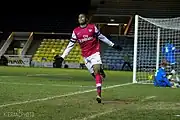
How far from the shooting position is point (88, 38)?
973 centimetres

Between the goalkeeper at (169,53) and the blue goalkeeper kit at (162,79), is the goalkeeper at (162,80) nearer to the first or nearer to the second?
the blue goalkeeper kit at (162,79)

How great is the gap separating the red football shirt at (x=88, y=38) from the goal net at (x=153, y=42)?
1016 centimetres

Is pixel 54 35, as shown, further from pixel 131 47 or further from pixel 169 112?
pixel 169 112

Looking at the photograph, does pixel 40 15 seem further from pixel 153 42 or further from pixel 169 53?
pixel 169 53

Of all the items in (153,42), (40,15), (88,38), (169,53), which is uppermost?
(40,15)

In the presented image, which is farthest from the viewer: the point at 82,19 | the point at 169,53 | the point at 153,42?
the point at 153,42

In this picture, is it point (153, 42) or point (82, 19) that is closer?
point (82, 19)

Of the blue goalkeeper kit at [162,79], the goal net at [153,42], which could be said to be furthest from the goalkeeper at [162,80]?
the goal net at [153,42]

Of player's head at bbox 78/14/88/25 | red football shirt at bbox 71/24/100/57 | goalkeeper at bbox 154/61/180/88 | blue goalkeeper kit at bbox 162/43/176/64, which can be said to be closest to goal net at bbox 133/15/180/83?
blue goalkeeper kit at bbox 162/43/176/64

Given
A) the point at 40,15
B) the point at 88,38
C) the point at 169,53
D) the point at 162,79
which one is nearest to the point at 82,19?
the point at 88,38

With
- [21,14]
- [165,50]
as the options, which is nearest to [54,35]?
[21,14]

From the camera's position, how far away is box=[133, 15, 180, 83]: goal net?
22.6m

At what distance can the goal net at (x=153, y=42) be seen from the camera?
2258cm

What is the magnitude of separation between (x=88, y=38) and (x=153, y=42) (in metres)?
18.9
